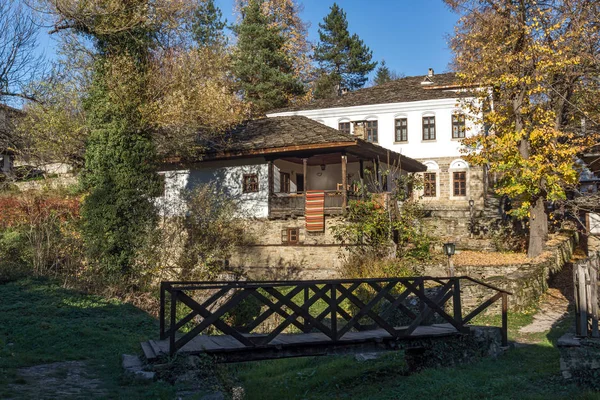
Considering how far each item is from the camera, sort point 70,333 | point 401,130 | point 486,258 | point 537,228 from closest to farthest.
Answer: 1. point 70,333
2. point 537,228
3. point 486,258
4. point 401,130

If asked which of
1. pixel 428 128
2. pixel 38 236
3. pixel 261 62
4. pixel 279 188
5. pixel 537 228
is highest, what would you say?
pixel 261 62

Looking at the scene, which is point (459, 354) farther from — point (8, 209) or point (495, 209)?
point (495, 209)

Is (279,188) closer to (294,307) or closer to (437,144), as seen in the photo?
(437,144)

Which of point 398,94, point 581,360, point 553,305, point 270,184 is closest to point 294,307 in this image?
point 581,360

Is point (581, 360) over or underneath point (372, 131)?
underneath

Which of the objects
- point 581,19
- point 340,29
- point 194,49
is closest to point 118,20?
point 194,49

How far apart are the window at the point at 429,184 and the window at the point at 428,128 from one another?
1.93 m

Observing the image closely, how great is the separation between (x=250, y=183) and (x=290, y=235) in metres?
2.63

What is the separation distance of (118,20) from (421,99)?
17.0m

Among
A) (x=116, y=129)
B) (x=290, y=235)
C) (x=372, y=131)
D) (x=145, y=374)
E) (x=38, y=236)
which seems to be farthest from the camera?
(x=372, y=131)

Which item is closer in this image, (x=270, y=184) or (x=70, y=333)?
(x=70, y=333)

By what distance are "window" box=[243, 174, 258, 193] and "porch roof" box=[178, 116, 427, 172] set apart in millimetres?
847

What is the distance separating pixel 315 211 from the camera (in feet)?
65.4

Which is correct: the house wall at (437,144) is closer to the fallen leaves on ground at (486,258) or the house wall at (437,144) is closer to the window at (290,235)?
the fallen leaves on ground at (486,258)
